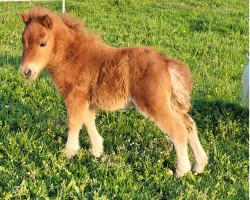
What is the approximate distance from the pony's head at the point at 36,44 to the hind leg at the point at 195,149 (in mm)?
1814

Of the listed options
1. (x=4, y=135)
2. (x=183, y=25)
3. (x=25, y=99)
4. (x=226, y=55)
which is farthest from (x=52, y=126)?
(x=183, y=25)

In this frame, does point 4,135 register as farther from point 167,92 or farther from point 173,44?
point 173,44

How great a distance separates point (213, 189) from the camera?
5.00 m

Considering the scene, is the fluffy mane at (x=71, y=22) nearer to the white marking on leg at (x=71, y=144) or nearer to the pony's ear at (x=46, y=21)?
the pony's ear at (x=46, y=21)

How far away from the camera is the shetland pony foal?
200 inches

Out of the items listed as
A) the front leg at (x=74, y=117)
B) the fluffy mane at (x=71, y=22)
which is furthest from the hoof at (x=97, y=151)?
the fluffy mane at (x=71, y=22)

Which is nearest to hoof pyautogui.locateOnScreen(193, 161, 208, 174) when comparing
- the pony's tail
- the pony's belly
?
the pony's tail

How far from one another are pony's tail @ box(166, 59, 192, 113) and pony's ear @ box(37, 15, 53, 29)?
1.39 m

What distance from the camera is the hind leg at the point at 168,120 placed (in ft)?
16.6

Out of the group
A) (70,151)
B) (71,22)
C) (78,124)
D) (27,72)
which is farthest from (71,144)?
(71,22)

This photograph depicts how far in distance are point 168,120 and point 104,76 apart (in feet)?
2.94

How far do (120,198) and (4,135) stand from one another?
2129 millimetres

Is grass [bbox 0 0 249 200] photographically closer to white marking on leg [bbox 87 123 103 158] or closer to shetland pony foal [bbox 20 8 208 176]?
white marking on leg [bbox 87 123 103 158]

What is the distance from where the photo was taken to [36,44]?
5086mm
